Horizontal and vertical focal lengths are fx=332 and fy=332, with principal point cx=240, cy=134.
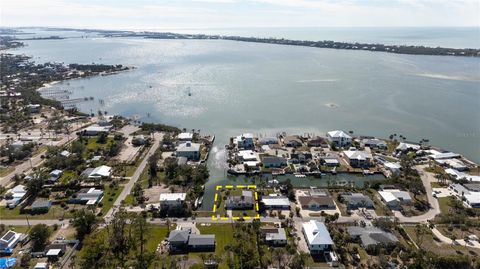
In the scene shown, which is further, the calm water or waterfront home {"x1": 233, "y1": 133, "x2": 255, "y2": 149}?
the calm water

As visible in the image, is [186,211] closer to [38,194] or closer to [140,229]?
[140,229]

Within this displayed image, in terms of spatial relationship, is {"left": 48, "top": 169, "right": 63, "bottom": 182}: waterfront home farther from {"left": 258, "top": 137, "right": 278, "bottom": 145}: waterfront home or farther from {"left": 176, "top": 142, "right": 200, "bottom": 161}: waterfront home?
{"left": 258, "top": 137, "right": 278, "bottom": 145}: waterfront home

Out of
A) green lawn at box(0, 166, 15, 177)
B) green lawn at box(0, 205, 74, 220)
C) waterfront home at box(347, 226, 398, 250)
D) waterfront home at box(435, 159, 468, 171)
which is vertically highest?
waterfront home at box(435, 159, 468, 171)

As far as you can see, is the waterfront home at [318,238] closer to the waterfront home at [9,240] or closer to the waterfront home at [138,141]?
the waterfront home at [9,240]

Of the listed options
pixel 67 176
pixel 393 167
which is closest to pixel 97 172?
pixel 67 176

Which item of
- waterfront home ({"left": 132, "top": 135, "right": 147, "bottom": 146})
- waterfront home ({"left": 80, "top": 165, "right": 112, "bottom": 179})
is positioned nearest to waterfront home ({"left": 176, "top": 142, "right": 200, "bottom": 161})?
waterfront home ({"left": 132, "top": 135, "right": 147, "bottom": 146})
